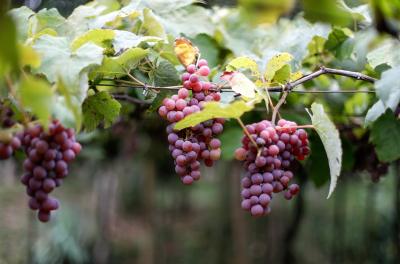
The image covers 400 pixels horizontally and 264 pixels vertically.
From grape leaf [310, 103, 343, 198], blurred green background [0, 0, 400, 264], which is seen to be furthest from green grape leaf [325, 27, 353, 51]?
blurred green background [0, 0, 400, 264]

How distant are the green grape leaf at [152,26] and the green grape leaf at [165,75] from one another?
107mm

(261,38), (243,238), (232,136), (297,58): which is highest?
(297,58)

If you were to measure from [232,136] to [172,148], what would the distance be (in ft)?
2.86

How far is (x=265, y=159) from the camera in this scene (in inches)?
32.5

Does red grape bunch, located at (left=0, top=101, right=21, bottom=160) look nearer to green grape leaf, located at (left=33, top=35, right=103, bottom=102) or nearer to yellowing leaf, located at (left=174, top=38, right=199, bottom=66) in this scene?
green grape leaf, located at (left=33, top=35, right=103, bottom=102)

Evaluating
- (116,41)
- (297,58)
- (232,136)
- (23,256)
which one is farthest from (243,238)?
(116,41)

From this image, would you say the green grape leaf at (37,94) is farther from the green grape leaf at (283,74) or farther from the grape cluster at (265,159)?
the green grape leaf at (283,74)

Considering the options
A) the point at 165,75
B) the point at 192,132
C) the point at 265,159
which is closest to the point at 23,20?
the point at 165,75

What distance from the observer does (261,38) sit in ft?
5.22

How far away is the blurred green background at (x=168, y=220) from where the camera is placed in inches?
167

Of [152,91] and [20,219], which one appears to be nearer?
[152,91]

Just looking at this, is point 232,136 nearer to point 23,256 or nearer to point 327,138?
point 327,138

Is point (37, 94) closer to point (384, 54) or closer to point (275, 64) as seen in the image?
point (275, 64)

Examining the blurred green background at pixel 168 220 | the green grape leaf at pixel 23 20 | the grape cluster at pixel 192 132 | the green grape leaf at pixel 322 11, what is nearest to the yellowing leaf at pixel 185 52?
the grape cluster at pixel 192 132
